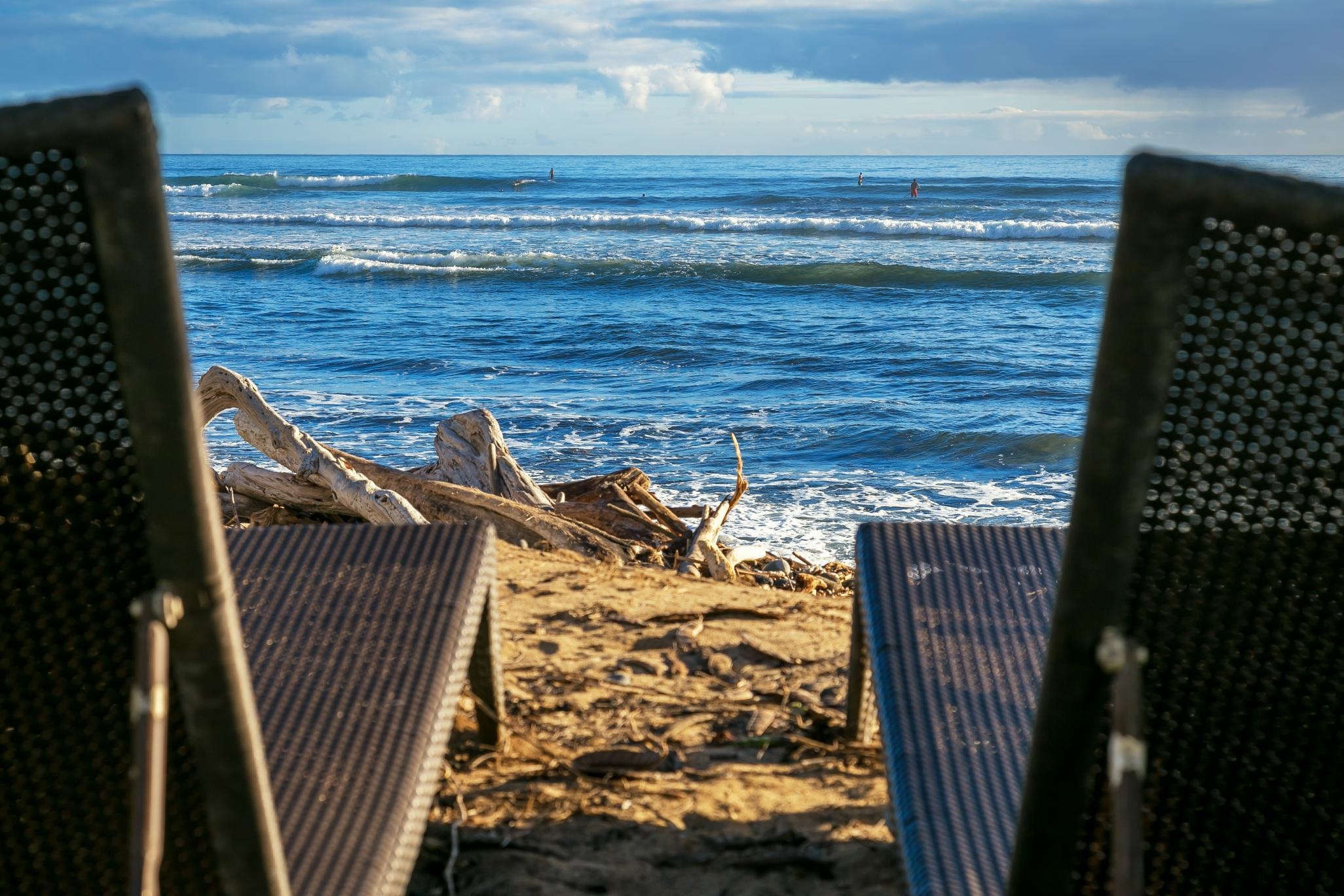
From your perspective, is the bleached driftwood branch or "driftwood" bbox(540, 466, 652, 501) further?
"driftwood" bbox(540, 466, 652, 501)

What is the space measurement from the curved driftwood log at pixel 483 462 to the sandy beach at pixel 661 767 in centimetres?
156

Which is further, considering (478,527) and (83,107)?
(478,527)

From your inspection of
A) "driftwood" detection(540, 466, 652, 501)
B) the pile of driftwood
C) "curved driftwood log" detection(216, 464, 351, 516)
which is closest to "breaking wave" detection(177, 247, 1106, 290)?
"driftwood" detection(540, 466, 652, 501)

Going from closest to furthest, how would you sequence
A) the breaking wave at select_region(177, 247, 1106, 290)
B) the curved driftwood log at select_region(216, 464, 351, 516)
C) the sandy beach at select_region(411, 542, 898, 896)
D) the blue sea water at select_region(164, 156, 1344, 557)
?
the sandy beach at select_region(411, 542, 898, 896) → the curved driftwood log at select_region(216, 464, 351, 516) → the blue sea water at select_region(164, 156, 1344, 557) → the breaking wave at select_region(177, 247, 1106, 290)


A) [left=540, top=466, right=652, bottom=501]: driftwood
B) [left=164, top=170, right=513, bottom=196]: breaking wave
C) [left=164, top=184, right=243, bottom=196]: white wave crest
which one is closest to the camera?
[left=540, top=466, right=652, bottom=501]: driftwood

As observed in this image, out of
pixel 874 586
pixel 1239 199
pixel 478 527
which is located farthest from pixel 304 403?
pixel 1239 199

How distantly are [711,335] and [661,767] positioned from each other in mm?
12966

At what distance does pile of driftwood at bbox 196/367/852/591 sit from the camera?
19.2 feet

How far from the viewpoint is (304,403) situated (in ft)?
37.7

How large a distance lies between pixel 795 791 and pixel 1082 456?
85.3 inches

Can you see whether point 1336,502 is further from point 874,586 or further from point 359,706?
point 359,706

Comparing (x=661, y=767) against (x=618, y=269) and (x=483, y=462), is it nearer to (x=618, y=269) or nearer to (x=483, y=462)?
(x=483, y=462)

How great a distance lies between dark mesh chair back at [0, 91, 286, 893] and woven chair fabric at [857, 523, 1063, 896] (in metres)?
1.18

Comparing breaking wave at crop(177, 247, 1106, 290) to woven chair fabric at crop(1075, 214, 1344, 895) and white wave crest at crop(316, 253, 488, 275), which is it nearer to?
white wave crest at crop(316, 253, 488, 275)
